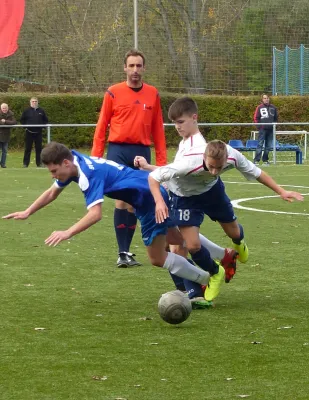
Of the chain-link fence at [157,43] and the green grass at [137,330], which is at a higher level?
the chain-link fence at [157,43]

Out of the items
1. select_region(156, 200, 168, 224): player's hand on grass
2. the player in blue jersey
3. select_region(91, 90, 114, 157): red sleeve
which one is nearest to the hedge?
select_region(91, 90, 114, 157): red sleeve

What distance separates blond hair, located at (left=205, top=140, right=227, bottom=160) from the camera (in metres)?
7.30

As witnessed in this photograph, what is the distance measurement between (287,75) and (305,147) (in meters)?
8.85

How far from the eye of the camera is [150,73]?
37656 mm

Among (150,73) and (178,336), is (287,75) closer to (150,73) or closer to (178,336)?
(150,73)

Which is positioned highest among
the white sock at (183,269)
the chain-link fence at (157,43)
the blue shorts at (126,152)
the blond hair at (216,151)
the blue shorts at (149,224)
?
the chain-link fence at (157,43)

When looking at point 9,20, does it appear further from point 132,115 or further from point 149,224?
point 149,224

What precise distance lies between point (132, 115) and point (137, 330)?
11.8 feet

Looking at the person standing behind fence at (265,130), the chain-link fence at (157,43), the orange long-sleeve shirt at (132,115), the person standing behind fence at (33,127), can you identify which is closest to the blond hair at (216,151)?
the orange long-sleeve shirt at (132,115)

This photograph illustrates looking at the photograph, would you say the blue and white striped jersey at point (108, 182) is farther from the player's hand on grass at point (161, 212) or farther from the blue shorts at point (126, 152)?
the blue shorts at point (126, 152)

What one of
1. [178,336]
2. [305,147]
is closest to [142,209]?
[178,336]

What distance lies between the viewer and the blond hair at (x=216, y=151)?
730 centimetres

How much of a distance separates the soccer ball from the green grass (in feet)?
0.31

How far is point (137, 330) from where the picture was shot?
7.06 m
